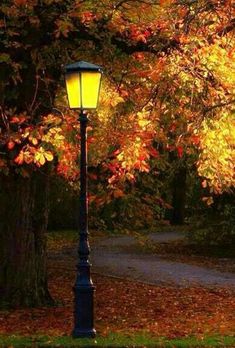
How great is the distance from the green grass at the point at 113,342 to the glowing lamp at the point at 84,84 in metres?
3.15

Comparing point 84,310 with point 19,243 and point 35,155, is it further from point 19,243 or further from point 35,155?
point 19,243

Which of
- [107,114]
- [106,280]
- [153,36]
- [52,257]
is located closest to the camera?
[153,36]

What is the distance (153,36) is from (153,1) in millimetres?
685

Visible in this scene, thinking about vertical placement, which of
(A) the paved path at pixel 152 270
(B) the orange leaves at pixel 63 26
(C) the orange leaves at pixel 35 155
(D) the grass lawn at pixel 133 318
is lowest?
(D) the grass lawn at pixel 133 318

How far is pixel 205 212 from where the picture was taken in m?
25.8

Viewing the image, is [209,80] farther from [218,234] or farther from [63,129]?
[218,234]

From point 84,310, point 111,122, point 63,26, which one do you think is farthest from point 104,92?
point 84,310

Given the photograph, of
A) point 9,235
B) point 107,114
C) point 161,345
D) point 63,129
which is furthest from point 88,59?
point 161,345

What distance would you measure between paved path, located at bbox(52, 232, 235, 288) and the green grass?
27.5 ft

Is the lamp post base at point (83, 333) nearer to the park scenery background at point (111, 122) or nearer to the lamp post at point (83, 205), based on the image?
the lamp post at point (83, 205)

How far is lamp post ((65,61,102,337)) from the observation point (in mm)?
9523

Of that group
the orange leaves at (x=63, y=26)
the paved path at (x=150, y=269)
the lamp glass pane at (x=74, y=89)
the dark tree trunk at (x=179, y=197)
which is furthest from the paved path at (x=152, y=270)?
the dark tree trunk at (x=179, y=197)

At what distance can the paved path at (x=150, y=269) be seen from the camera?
1900 centimetres

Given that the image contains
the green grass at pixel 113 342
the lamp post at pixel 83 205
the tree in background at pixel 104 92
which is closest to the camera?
the green grass at pixel 113 342
